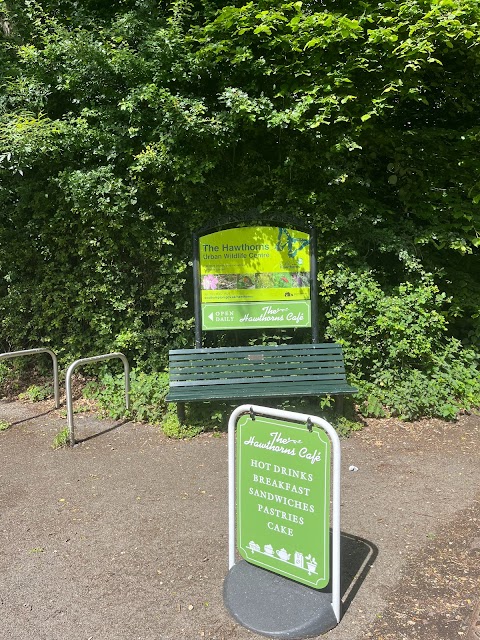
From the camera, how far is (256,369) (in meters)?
5.25

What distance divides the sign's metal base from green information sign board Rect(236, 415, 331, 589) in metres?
0.12

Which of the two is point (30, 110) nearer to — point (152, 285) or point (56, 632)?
point (152, 285)

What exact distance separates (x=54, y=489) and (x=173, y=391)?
4.50 ft

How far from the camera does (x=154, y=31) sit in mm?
5539

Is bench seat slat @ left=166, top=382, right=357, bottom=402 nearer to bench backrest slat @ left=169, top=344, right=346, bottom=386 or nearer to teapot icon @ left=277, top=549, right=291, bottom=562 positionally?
bench backrest slat @ left=169, top=344, right=346, bottom=386

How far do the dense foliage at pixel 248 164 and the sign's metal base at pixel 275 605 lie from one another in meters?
3.03

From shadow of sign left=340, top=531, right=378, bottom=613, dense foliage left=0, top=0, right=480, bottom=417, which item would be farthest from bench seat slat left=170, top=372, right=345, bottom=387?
shadow of sign left=340, top=531, right=378, bottom=613

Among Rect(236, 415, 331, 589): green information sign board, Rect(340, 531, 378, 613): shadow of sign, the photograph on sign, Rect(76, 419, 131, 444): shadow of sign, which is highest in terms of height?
the photograph on sign

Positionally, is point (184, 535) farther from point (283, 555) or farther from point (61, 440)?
point (61, 440)

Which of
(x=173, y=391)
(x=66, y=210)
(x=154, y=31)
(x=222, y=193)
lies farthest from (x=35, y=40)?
(x=173, y=391)

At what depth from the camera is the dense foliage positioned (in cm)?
528

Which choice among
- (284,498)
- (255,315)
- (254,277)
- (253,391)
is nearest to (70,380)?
(253,391)

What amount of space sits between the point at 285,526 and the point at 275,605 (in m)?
0.39

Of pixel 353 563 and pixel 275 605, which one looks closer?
pixel 275 605
